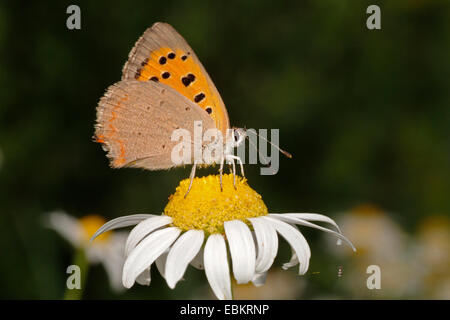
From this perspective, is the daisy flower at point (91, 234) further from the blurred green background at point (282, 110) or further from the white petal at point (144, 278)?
the white petal at point (144, 278)

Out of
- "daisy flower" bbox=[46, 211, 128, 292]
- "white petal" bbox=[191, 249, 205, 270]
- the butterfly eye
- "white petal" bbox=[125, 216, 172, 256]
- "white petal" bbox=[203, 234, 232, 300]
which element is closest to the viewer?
"white petal" bbox=[203, 234, 232, 300]

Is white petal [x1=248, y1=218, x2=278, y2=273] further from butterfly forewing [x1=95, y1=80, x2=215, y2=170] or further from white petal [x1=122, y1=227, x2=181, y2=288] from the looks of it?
butterfly forewing [x1=95, y1=80, x2=215, y2=170]

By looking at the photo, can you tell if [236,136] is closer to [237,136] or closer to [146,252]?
[237,136]

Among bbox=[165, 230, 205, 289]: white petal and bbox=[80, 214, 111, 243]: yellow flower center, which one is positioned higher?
bbox=[165, 230, 205, 289]: white petal

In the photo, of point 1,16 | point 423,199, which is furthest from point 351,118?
point 1,16

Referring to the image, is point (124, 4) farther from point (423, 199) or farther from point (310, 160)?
point (423, 199)

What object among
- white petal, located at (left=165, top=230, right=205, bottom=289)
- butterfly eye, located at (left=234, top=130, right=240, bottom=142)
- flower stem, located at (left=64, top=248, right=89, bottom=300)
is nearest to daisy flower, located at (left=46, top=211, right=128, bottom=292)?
flower stem, located at (left=64, top=248, right=89, bottom=300)

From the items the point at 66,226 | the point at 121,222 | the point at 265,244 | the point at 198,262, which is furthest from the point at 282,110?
the point at 265,244

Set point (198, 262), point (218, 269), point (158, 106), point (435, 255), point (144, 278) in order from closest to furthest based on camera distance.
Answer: point (218, 269) → point (144, 278) → point (198, 262) → point (158, 106) → point (435, 255)

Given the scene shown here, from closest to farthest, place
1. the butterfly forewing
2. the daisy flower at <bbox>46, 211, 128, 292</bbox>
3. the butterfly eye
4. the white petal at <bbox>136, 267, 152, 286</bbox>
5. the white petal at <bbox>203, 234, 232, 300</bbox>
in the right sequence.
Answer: the white petal at <bbox>203, 234, 232, 300</bbox> < the white petal at <bbox>136, 267, 152, 286</bbox> < the butterfly forewing < the butterfly eye < the daisy flower at <bbox>46, 211, 128, 292</bbox>
